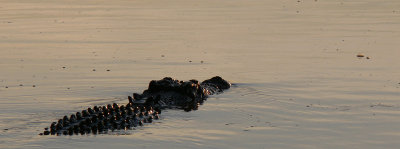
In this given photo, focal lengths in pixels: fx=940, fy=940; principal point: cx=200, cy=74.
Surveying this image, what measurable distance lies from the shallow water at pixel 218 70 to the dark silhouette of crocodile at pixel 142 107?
239 millimetres

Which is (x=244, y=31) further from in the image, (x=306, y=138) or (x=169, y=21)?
(x=306, y=138)

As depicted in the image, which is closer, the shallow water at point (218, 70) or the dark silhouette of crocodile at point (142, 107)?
the dark silhouette of crocodile at point (142, 107)

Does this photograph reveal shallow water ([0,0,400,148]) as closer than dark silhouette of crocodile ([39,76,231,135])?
No

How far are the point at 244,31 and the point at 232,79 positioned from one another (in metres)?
6.41

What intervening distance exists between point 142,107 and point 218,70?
4606 millimetres

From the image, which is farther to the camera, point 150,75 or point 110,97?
point 150,75

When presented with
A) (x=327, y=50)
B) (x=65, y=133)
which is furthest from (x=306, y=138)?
(x=327, y=50)

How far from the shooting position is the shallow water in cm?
1195

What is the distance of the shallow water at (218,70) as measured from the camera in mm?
11945

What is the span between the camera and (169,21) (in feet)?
83.6

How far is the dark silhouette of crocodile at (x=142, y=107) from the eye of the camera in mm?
11844

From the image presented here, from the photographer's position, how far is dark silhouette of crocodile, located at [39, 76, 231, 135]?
38.9ft

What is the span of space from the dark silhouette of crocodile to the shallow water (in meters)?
0.24

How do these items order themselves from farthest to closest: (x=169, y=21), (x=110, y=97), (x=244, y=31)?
1. (x=169, y=21)
2. (x=244, y=31)
3. (x=110, y=97)
